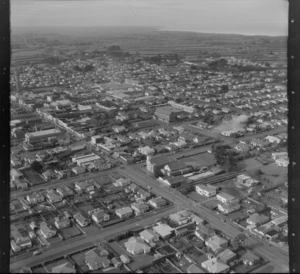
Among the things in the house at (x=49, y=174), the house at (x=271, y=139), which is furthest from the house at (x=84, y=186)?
the house at (x=271, y=139)

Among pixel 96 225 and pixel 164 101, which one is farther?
pixel 164 101

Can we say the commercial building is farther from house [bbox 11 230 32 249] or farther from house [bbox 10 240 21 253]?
house [bbox 10 240 21 253]

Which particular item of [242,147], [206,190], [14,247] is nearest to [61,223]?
[14,247]

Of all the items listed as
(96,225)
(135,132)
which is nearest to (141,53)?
(135,132)

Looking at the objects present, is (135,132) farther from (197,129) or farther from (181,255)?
(181,255)

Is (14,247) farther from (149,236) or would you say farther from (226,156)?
(226,156)
